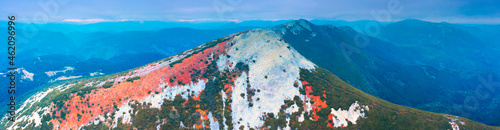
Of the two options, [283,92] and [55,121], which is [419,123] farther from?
[55,121]

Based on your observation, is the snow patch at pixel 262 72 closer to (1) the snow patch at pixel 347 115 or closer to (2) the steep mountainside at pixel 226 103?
(2) the steep mountainside at pixel 226 103

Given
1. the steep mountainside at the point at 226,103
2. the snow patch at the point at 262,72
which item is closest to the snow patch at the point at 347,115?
the steep mountainside at the point at 226,103

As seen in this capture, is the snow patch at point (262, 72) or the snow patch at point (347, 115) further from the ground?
the snow patch at point (262, 72)

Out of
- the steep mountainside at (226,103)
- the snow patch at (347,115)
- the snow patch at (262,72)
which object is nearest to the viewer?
the snow patch at (347,115)

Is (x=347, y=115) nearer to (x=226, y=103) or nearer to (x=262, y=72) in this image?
(x=262, y=72)

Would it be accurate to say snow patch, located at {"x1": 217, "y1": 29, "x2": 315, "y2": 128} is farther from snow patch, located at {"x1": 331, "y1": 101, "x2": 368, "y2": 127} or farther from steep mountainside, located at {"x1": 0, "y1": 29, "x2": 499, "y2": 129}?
snow patch, located at {"x1": 331, "y1": 101, "x2": 368, "y2": 127}

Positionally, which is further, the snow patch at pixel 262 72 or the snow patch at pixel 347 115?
the snow patch at pixel 262 72

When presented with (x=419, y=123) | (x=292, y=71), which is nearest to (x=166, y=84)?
(x=292, y=71)

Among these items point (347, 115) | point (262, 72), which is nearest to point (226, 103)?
point (262, 72)
